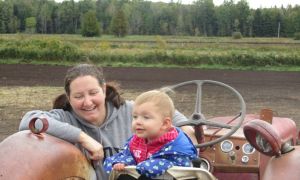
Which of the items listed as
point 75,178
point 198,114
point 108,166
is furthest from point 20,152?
point 198,114

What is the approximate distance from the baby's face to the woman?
48cm

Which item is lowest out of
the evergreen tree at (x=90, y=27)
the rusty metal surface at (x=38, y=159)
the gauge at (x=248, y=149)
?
the evergreen tree at (x=90, y=27)

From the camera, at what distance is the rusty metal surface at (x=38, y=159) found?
259 centimetres

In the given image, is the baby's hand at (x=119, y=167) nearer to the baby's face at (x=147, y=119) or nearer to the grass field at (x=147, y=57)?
the baby's face at (x=147, y=119)

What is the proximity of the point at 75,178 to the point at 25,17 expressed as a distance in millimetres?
76119

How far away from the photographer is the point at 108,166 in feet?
10.00

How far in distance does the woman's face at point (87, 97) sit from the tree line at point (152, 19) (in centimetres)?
Result: 6445

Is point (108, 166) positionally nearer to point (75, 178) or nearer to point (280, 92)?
point (75, 178)

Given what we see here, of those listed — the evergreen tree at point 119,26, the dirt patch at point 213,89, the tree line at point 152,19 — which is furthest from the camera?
the evergreen tree at point 119,26

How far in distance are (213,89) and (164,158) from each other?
53.6 feet

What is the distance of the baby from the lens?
280cm

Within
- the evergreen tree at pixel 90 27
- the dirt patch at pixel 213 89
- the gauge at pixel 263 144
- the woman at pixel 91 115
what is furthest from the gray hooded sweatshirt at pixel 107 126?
the evergreen tree at pixel 90 27

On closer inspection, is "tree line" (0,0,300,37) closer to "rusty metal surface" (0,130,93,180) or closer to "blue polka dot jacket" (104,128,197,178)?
"blue polka dot jacket" (104,128,197,178)

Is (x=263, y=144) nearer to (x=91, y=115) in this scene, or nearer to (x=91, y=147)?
(x=91, y=147)
